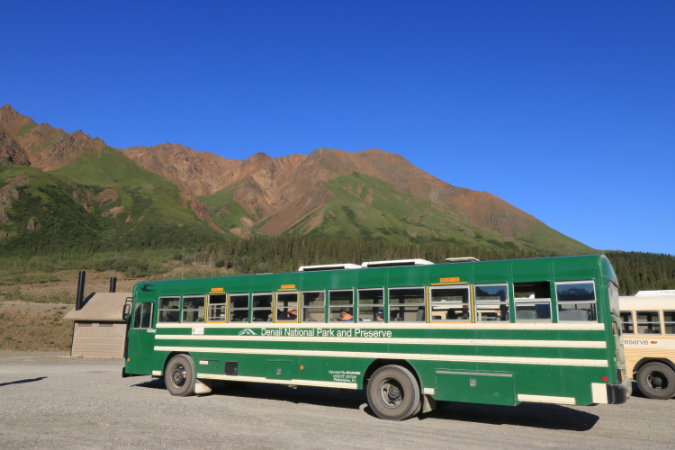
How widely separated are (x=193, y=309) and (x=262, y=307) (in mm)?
2805

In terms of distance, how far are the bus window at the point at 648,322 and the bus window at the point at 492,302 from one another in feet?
27.1

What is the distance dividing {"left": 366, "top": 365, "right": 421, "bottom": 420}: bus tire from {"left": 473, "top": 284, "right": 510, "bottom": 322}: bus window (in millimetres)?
2213

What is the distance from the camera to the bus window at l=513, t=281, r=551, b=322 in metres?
9.99

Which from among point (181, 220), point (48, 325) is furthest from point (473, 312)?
point (181, 220)

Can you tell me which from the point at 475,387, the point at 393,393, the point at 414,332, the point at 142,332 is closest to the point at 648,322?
the point at 475,387

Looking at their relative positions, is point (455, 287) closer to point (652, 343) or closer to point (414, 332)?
point (414, 332)

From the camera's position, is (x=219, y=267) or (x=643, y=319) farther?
(x=219, y=267)

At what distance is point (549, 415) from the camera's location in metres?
11.9

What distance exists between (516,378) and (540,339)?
97 centimetres

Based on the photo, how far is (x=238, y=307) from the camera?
14250 millimetres

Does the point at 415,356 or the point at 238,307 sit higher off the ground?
the point at 238,307

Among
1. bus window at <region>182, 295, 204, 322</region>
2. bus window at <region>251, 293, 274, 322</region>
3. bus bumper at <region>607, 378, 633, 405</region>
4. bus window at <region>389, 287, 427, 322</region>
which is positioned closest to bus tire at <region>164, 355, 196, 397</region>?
bus window at <region>182, 295, 204, 322</region>

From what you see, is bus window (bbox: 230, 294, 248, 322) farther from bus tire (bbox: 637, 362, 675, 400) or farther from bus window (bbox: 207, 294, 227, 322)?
bus tire (bbox: 637, 362, 675, 400)

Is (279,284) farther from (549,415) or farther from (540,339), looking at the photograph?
(549,415)
